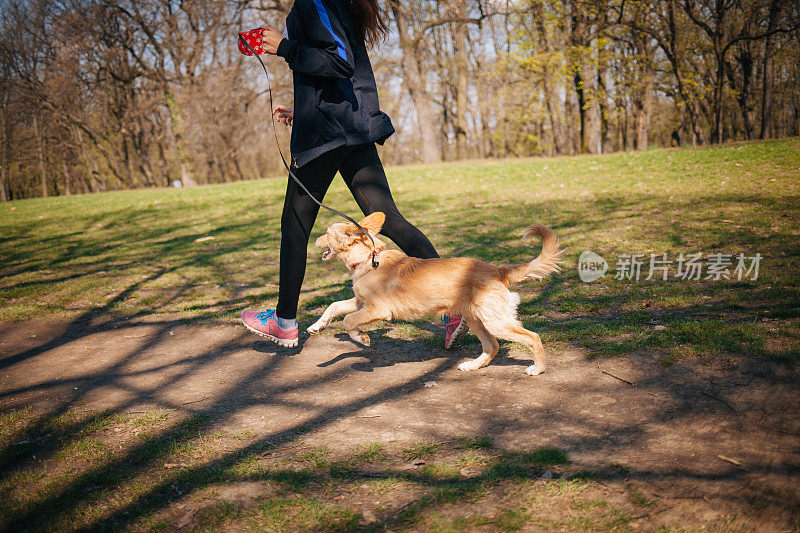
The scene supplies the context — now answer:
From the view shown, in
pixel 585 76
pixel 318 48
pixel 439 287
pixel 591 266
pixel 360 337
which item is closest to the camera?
pixel 318 48

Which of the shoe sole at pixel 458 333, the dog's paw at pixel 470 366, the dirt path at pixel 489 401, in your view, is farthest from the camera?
the shoe sole at pixel 458 333

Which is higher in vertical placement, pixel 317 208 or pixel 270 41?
pixel 270 41

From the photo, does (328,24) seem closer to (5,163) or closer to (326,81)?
(326,81)

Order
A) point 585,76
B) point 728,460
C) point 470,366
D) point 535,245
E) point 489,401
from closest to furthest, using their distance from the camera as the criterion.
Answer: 1. point 728,460
2. point 489,401
3. point 470,366
4. point 535,245
5. point 585,76

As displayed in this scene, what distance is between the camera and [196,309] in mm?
5379

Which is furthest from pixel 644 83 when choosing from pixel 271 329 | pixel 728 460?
pixel 728 460

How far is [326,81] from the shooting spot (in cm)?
323

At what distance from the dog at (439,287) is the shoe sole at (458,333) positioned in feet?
0.67

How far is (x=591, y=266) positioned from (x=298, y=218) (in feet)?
11.6

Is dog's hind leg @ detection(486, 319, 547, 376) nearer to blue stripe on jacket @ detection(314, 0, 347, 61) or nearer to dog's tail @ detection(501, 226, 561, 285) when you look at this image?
dog's tail @ detection(501, 226, 561, 285)

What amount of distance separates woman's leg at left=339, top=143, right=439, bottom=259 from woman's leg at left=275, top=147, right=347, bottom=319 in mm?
137

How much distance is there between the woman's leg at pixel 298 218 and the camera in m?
3.41

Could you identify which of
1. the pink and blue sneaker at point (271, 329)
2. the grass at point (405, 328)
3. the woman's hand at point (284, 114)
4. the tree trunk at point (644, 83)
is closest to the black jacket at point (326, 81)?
the woman's hand at point (284, 114)

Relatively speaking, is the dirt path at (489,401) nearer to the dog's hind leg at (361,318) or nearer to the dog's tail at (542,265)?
the dog's hind leg at (361,318)
